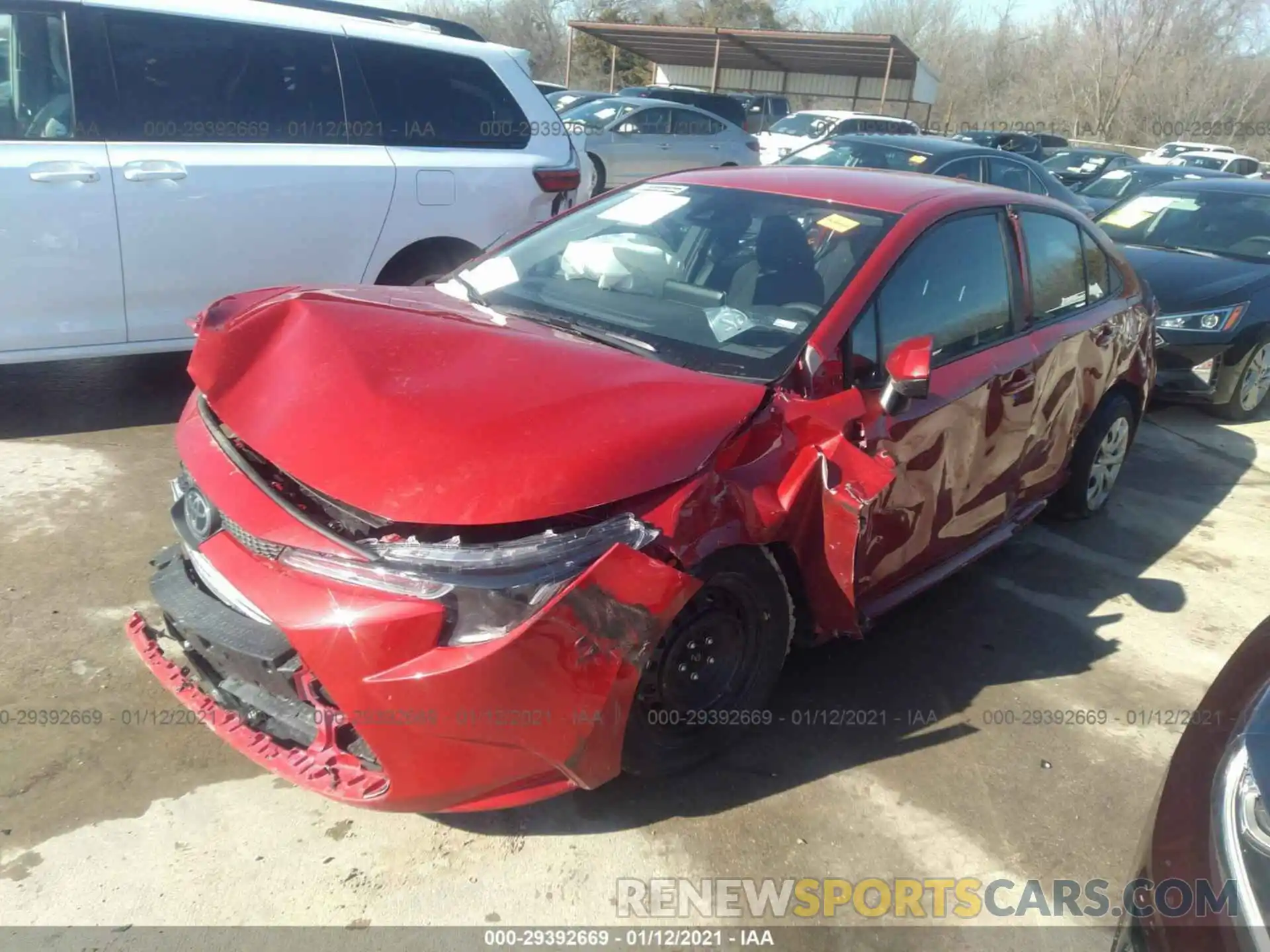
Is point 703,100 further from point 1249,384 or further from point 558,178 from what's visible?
point 558,178

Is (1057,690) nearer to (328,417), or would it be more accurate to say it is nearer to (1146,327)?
(1146,327)

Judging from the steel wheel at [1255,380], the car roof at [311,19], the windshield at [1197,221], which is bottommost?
the steel wheel at [1255,380]

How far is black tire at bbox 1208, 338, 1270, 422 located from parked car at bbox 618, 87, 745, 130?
47.1 ft

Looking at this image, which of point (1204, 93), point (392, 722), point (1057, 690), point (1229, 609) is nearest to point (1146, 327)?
point (1229, 609)

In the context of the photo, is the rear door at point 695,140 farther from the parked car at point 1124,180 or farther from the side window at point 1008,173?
the side window at point 1008,173

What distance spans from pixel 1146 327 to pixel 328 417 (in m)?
4.18

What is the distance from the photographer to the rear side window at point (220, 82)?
472 cm

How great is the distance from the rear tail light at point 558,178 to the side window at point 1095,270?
9.49 ft

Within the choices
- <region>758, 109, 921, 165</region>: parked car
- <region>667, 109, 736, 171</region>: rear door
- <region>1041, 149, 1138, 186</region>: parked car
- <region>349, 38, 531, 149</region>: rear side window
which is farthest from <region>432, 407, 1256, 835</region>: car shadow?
<region>1041, 149, 1138, 186</region>: parked car

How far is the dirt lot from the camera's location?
2525mm

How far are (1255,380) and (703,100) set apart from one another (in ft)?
54.9

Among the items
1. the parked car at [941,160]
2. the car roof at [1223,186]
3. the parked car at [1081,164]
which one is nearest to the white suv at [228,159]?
the parked car at [941,160]

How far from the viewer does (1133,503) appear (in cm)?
553

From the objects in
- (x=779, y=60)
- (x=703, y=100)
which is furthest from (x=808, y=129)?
(x=779, y=60)
